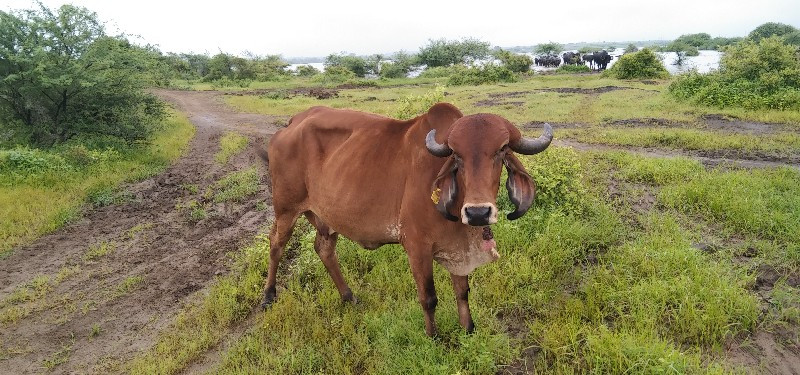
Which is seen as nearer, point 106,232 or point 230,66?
point 106,232

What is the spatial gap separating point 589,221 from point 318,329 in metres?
3.86

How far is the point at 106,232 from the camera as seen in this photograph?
7715 mm

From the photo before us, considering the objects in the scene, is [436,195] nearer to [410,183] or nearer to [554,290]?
[410,183]

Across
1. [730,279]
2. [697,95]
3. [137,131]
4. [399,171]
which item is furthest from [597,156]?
[137,131]

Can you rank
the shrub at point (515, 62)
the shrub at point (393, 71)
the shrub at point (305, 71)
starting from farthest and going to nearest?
the shrub at point (305, 71) → the shrub at point (393, 71) → the shrub at point (515, 62)

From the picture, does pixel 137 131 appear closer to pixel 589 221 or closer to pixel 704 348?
pixel 589 221

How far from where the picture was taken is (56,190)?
9.21 m

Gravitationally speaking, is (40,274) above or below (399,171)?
below

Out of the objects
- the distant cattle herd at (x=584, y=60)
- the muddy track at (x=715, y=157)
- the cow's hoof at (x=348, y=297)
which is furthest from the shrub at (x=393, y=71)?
the cow's hoof at (x=348, y=297)

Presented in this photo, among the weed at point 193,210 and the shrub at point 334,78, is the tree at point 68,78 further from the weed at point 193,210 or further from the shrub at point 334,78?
the shrub at point 334,78

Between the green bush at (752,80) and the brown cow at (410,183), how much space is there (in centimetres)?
1519

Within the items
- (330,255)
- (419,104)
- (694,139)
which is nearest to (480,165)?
(330,255)

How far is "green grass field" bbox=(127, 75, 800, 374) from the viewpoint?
3.76m

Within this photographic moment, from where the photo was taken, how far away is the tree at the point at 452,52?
52688mm
